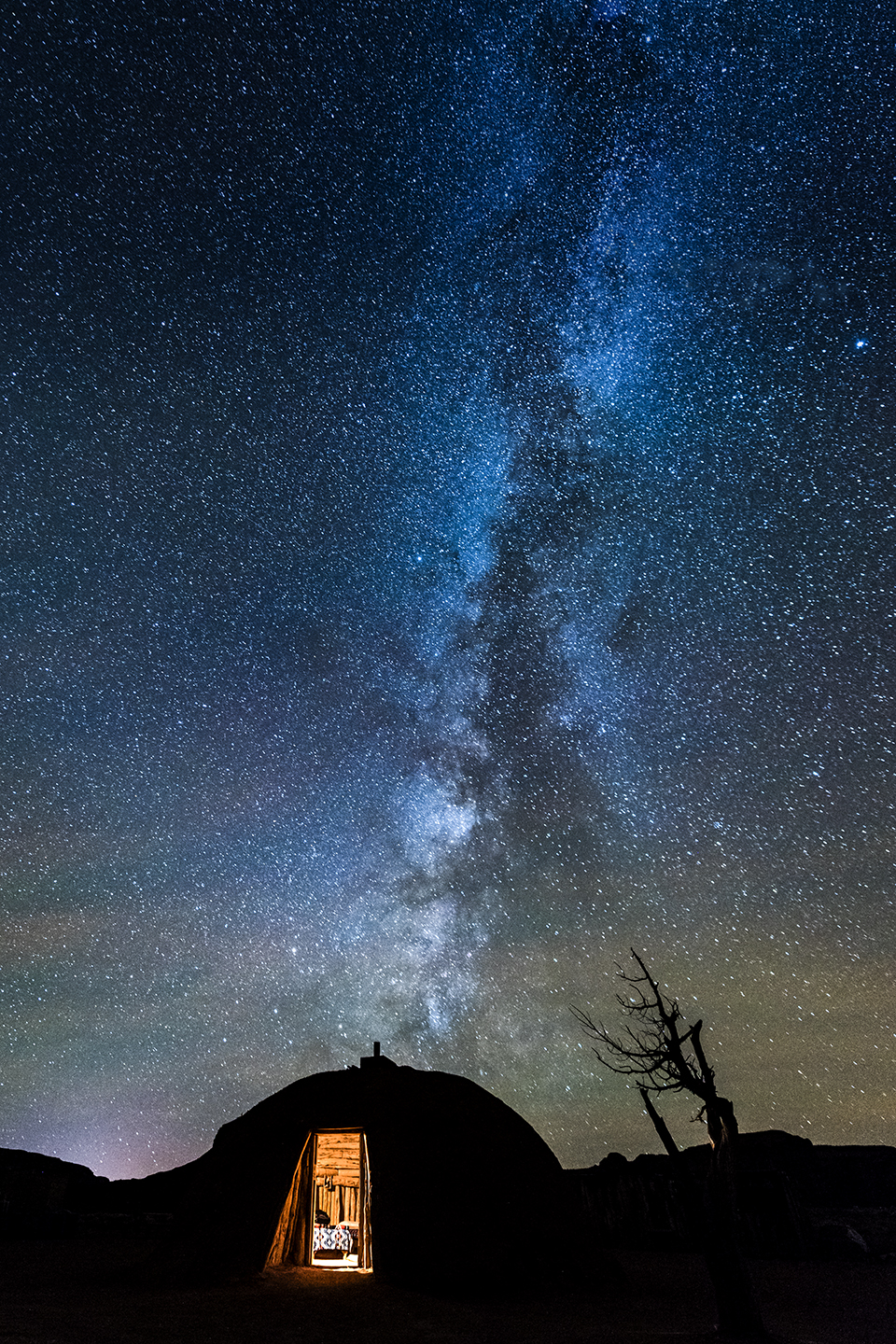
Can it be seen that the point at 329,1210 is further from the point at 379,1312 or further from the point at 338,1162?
the point at 379,1312

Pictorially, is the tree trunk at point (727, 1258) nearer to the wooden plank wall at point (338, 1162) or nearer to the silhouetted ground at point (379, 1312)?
the silhouetted ground at point (379, 1312)

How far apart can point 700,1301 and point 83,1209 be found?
85.4 ft

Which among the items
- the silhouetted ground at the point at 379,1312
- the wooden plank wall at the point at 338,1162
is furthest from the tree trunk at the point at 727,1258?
the wooden plank wall at the point at 338,1162

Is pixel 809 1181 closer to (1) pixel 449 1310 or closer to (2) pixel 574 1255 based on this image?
(2) pixel 574 1255

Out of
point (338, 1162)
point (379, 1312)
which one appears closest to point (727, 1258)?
point (379, 1312)

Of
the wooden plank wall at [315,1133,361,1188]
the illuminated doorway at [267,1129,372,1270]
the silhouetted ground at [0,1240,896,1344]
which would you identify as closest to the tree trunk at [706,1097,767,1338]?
the silhouetted ground at [0,1240,896,1344]

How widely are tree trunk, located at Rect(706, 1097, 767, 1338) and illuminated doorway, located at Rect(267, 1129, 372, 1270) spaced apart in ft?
20.4

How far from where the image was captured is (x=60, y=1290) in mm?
14773

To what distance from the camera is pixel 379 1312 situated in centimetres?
1154

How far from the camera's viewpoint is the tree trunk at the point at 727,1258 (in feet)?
36.7

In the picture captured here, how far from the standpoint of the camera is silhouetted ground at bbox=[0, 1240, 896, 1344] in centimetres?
1052

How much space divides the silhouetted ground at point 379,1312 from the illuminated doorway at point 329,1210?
1.93 meters

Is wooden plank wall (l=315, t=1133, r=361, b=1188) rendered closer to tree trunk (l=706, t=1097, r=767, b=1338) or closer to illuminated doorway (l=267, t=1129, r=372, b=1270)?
illuminated doorway (l=267, t=1129, r=372, b=1270)

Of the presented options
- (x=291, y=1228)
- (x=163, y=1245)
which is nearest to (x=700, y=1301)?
(x=291, y=1228)
